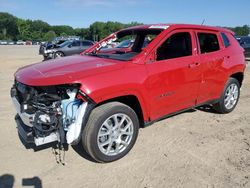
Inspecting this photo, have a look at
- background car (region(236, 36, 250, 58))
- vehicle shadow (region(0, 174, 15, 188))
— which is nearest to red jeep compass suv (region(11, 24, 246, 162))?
vehicle shadow (region(0, 174, 15, 188))

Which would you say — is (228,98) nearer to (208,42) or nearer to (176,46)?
(208,42)

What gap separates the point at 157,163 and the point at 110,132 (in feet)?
2.56

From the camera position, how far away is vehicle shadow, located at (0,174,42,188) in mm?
3546

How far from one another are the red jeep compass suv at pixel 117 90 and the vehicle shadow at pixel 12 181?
0.46 meters

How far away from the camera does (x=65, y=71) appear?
3895 mm

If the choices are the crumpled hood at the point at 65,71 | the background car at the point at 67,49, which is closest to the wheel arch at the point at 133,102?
the crumpled hood at the point at 65,71

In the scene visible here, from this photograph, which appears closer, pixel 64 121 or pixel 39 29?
pixel 64 121

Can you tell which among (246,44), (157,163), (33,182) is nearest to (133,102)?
(157,163)

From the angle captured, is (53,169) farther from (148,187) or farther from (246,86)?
(246,86)

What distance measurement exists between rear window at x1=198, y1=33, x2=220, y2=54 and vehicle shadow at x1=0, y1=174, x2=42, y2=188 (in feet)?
11.3

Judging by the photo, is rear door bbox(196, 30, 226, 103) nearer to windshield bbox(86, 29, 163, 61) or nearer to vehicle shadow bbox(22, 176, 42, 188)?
windshield bbox(86, 29, 163, 61)

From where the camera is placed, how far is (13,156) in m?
4.27

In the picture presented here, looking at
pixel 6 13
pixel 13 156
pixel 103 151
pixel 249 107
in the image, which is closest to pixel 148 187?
pixel 103 151

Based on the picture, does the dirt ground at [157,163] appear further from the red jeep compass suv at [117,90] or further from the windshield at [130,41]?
the windshield at [130,41]
